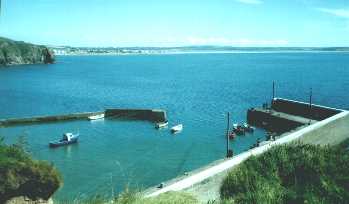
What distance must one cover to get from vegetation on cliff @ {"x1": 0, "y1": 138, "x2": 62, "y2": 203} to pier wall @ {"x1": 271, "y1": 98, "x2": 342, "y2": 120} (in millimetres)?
41320

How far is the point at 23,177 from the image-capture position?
1566 centimetres

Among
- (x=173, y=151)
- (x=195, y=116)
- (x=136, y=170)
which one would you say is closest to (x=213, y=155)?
(x=173, y=151)

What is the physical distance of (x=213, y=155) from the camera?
45.8m

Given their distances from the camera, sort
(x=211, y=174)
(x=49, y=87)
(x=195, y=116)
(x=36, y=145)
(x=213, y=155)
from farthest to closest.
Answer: (x=49, y=87) < (x=195, y=116) < (x=36, y=145) < (x=213, y=155) < (x=211, y=174)

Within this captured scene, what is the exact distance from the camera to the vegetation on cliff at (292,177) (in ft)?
50.0

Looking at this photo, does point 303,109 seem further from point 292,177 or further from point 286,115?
point 292,177

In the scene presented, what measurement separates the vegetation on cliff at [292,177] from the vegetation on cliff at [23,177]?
263 inches

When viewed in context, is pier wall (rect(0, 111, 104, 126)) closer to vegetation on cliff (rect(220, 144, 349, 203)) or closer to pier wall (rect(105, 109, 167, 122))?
pier wall (rect(105, 109, 167, 122))

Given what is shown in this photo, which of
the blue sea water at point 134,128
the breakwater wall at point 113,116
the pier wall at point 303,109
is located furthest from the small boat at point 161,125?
the pier wall at point 303,109

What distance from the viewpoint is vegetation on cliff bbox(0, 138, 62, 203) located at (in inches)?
600

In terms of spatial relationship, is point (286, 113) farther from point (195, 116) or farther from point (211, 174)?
point (211, 174)

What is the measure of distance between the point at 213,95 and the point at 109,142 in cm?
5038

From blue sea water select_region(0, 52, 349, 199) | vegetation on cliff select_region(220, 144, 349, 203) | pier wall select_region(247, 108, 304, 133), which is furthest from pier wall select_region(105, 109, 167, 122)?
vegetation on cliff select_region(220, 144, 349, 203)

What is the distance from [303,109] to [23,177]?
4851cm
